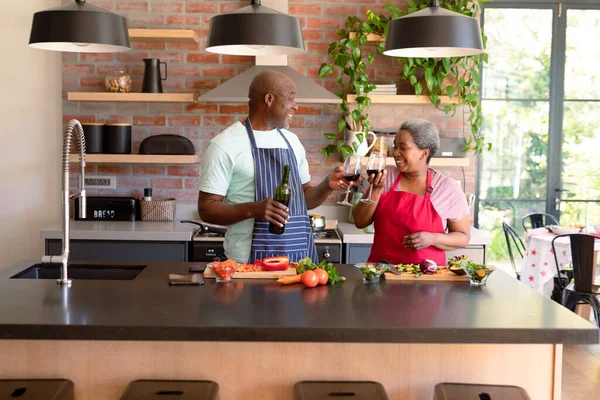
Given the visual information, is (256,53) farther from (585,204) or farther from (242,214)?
(585,204)

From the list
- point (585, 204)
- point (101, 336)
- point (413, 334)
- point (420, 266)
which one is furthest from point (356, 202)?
point (585, 204)

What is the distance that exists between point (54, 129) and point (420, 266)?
10.8ft

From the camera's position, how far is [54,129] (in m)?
5.28

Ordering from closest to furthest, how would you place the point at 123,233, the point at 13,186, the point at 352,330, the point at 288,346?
the point at 352,330, the point at 288,346, the point at 123,233, the point at 13,186

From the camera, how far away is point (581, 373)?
14.9 feet

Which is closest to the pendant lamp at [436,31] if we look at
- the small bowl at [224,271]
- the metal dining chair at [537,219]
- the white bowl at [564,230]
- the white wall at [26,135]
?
the small bowl at [224,271]

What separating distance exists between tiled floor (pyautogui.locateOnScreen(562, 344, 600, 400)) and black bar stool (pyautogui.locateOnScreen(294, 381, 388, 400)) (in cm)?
218

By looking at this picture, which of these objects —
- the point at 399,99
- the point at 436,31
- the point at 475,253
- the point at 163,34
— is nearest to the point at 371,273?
the point at 436,31

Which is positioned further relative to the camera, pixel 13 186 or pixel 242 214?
pixel 13 186

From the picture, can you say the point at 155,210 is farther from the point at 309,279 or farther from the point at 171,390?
the point at 171,390

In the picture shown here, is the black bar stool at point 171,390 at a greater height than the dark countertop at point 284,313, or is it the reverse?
the dark countertop at point 284,313

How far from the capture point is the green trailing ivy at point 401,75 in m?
4.99

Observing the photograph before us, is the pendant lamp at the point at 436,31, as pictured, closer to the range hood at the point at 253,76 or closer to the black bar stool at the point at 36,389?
the black bar stool at the point at 36,389

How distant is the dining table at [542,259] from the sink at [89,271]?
125 inches
